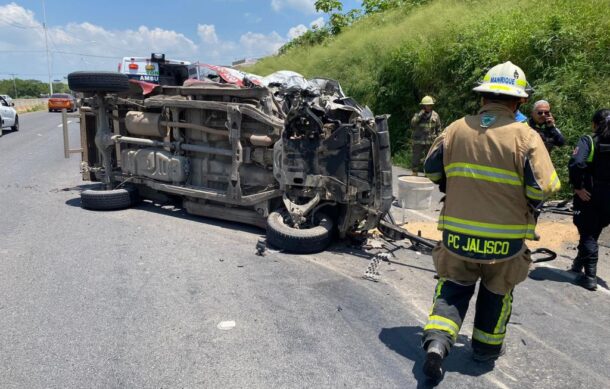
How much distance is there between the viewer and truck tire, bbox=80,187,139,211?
22.2 feet

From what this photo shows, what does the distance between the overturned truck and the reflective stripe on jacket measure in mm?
2225

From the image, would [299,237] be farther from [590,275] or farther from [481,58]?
[481,58]

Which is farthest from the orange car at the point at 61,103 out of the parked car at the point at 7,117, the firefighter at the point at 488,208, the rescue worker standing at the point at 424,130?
the firefighter at the point at 488,208

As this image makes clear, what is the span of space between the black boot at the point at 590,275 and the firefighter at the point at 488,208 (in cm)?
208

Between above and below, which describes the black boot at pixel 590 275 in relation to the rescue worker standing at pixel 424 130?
below

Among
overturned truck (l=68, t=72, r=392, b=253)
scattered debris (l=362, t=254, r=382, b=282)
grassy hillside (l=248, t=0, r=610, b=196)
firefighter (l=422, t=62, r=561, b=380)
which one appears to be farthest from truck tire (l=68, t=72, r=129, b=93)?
grassy hillside (l=248, t=0, r=610, b=196)

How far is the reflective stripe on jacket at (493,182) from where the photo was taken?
2.76 m

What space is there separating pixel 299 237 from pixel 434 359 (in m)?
2.57

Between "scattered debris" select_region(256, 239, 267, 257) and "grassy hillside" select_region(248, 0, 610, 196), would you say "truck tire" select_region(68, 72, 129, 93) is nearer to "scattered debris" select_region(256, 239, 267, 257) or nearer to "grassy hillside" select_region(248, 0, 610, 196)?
"scattered debris" select_region(256, 239, 267, 257)

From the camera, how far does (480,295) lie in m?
3.12

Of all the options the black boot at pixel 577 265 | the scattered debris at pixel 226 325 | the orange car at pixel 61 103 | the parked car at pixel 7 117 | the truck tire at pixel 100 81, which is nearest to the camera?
the scattered debris at pixel 226 325

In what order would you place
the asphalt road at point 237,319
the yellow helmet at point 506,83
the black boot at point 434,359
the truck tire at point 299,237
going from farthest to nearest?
the truck tire at point 299,237, the asphalt road at point 237,319, the yellow helmet at point 506,83, the black boot at point 434,359

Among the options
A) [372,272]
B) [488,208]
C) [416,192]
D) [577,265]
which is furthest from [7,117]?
[488,208]

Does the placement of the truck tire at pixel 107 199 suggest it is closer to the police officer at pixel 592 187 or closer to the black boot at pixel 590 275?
the police officer at pixel 592 187
